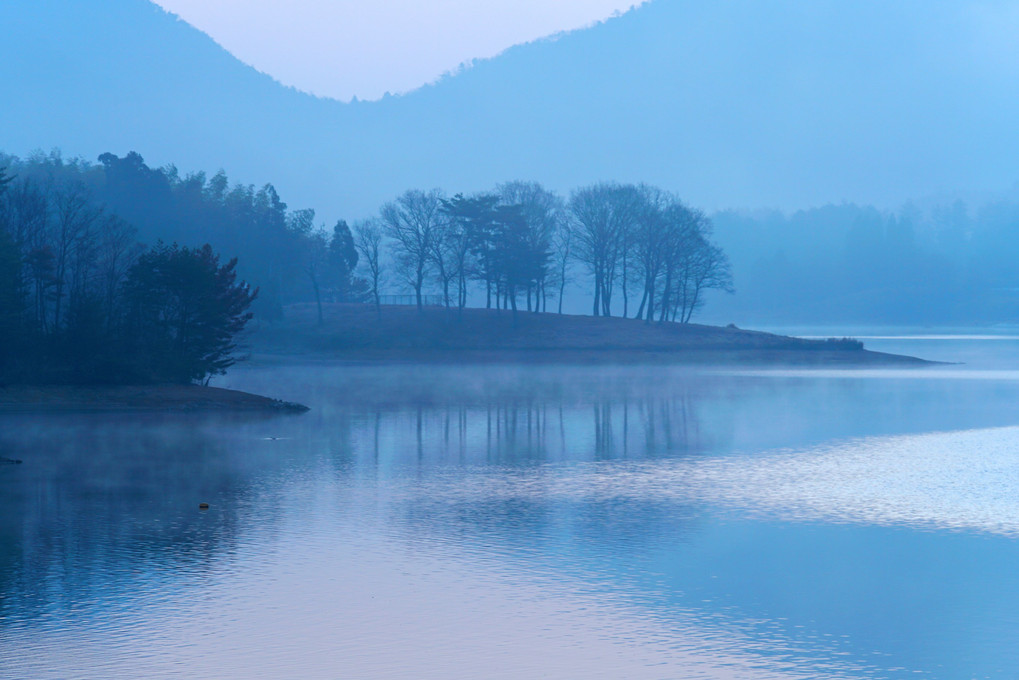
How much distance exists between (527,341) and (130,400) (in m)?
58.2

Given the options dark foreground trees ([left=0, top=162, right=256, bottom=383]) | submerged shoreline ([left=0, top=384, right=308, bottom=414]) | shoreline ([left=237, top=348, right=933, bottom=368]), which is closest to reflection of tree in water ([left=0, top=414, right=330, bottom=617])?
submerged shoreline ([left=0, top=384, right=308, bottom=414])

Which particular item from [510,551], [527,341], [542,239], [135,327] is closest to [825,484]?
[510,551]

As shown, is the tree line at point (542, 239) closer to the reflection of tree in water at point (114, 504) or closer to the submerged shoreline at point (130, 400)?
the submerged shoreline at point (130, 400)

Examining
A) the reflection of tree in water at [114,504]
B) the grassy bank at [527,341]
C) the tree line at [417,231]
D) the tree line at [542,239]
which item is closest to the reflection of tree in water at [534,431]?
the reflection of tree in water at [114,504]

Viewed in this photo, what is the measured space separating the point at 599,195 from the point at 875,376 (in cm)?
5110

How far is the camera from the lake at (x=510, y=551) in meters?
12.4

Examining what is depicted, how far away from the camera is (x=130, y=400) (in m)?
43.8

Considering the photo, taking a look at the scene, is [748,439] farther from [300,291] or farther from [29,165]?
[29,165]

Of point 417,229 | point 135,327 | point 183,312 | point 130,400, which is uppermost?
point 417,229

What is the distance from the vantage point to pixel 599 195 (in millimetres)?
114250

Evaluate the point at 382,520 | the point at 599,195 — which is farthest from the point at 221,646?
the point at 599,195

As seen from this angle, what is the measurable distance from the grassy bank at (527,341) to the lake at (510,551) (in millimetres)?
53903

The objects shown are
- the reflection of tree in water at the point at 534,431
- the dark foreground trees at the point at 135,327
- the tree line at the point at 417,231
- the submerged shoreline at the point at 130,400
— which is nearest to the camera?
the reflection of tree in water at the point at 534,431

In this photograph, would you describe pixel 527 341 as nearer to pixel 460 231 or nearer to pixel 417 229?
pixel 417 229
